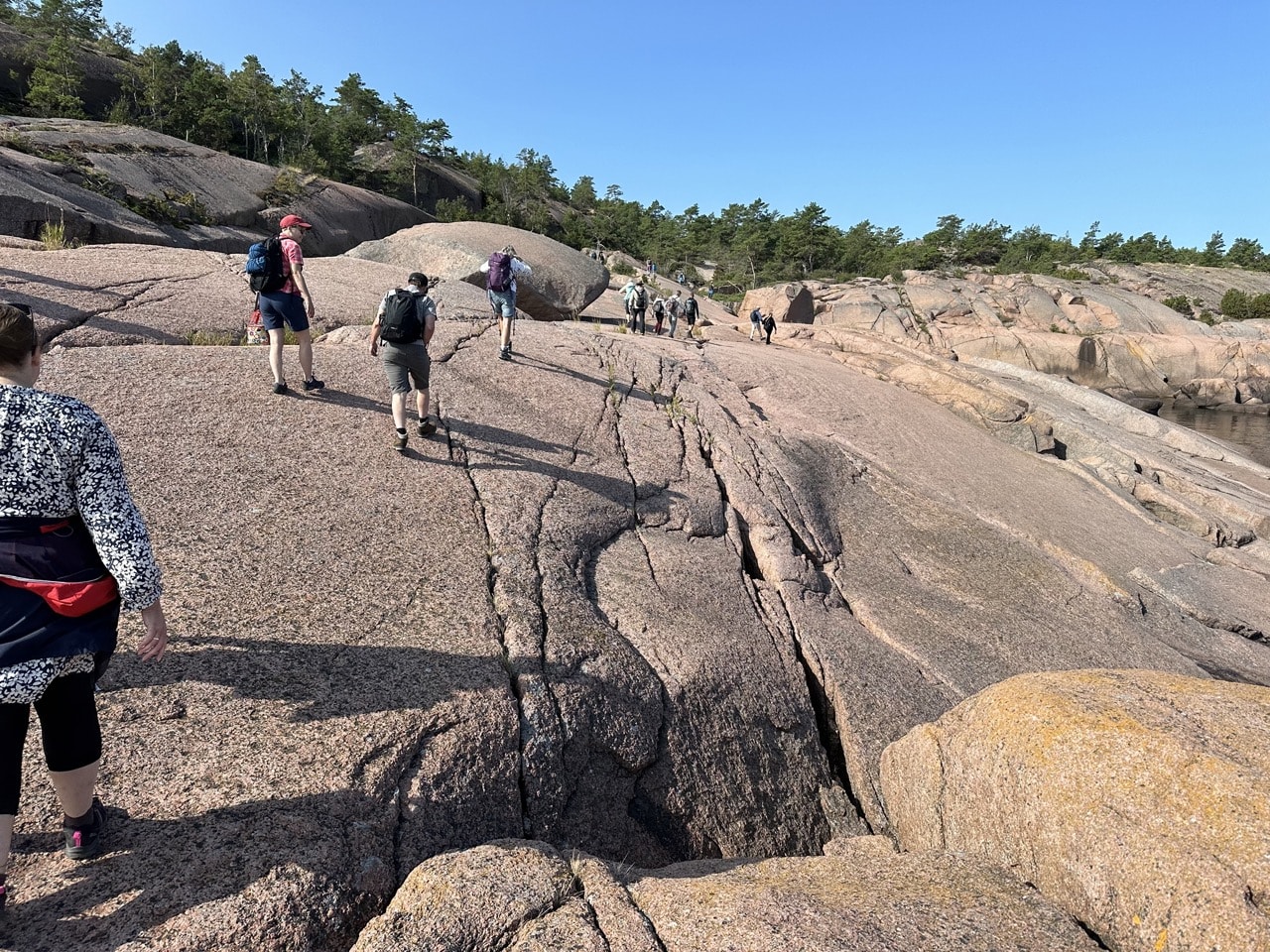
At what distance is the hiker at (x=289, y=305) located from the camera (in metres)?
6.51

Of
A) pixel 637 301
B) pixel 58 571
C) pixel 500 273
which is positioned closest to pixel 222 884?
pixel 58 571

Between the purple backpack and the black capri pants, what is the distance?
7.82 meters

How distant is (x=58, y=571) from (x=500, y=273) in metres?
7.82

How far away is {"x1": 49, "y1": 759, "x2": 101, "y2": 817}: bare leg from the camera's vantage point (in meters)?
2.42

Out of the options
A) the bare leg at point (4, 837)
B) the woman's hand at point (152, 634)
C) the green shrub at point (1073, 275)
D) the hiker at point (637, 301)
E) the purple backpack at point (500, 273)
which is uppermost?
the green shrub at point (1073, 275)

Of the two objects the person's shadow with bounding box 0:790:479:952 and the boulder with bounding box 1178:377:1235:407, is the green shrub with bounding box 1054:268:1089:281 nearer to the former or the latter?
the boulder with bounding box 1178:377:1235:407

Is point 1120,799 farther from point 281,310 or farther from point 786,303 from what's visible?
point 786,303

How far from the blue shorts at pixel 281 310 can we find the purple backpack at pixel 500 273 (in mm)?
3236

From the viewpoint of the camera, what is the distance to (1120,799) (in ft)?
9.70

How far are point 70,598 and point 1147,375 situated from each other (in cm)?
5123

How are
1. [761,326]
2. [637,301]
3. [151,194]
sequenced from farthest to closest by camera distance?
[761,326], [151,194], [637,301]

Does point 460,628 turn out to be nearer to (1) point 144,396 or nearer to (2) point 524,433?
(2) point 524,433

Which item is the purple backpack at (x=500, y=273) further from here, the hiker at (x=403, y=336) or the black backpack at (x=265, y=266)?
the black backpack at (x=265, y=266)

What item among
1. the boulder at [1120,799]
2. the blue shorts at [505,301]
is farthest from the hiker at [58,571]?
the blue shorts at [505,301]
